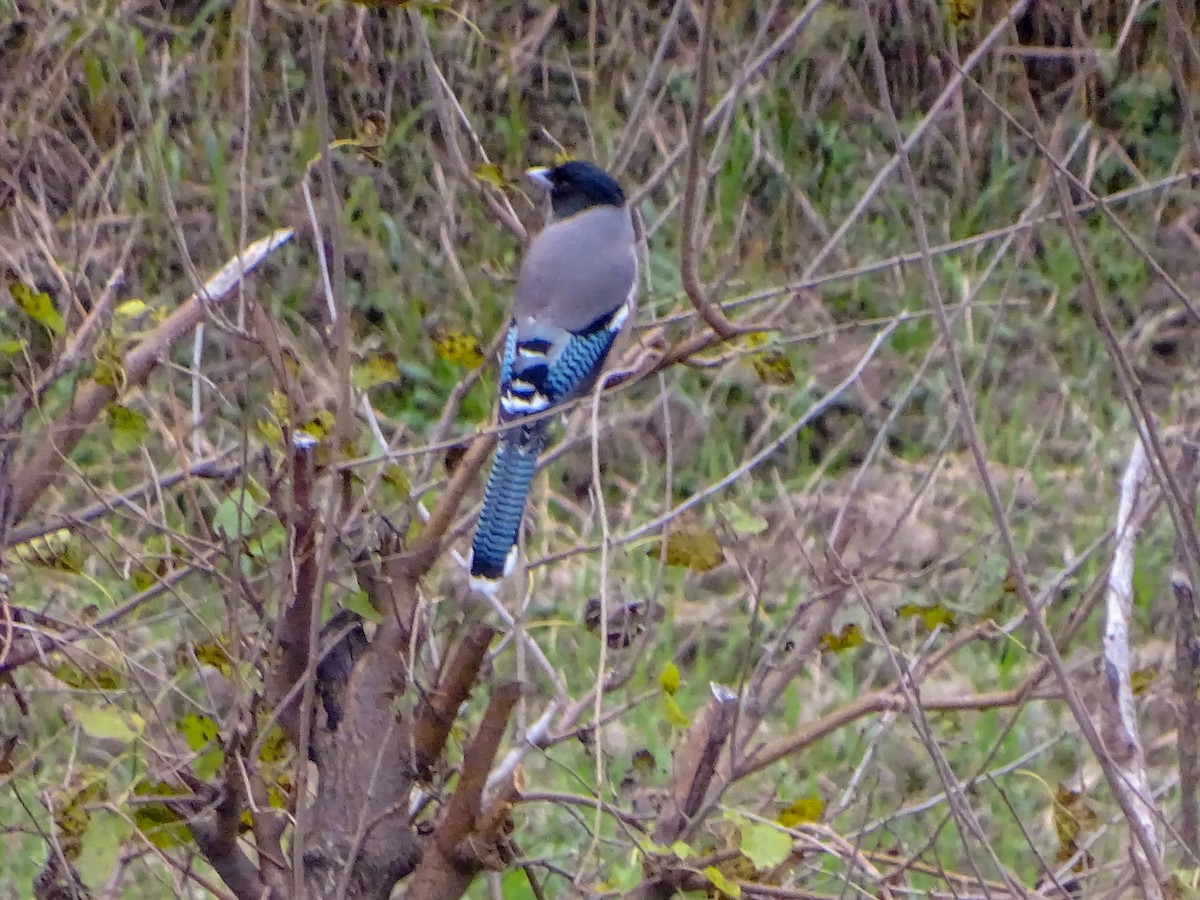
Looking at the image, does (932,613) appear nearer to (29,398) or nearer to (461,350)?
(461,350)

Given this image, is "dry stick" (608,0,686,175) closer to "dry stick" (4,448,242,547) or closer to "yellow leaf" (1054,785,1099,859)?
"dry stick" (4,448,242,547)

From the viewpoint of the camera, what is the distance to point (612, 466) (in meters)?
5.44

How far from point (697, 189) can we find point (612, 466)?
3678 mm

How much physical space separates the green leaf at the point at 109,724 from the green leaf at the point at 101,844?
12 centimetres

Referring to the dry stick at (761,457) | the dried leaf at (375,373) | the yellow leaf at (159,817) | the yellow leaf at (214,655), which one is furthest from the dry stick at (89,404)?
the dry stick at (761,457)

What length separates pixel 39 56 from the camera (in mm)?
5723

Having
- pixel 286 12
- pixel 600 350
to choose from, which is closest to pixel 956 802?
pixel 600 350

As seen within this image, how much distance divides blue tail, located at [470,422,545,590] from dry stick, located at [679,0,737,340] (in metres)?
0.81

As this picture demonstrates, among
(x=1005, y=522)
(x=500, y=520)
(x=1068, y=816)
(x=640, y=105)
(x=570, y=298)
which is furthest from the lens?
(x=570, y=298)

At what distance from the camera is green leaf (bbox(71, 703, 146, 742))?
170cm

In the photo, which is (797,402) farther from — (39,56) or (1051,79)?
→ (39,56)

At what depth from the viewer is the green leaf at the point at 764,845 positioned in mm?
1692

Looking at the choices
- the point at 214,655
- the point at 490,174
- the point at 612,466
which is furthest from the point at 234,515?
the point at 612,466

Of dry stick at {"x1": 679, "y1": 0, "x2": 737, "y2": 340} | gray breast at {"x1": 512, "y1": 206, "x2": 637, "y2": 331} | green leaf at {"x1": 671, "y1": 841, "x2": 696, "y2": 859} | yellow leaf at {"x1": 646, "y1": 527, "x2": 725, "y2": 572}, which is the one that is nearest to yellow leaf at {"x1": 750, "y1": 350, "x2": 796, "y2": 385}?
dry stick at {"x1": 679, "y1": 0, "x2": 737, "y2": 340}
